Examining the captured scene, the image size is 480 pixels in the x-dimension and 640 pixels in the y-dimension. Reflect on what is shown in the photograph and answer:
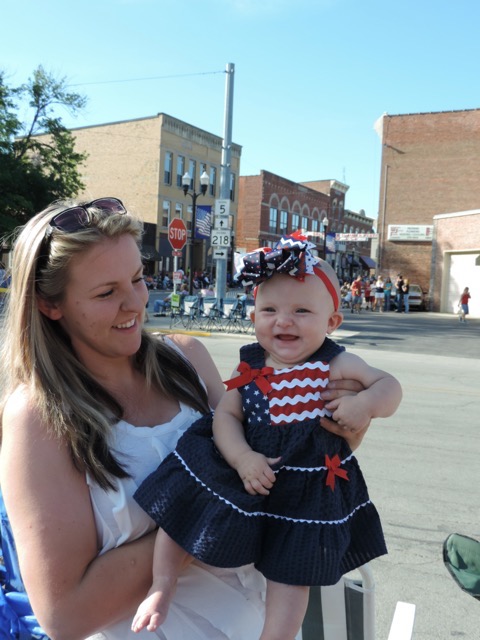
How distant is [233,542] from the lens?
1.62m

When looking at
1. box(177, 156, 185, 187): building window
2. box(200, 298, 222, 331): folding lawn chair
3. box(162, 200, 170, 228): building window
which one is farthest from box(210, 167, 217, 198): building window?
box(200, 298, 222, 331): folding lawn chair

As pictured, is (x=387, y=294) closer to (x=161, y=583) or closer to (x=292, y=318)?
(x=292, y=318)

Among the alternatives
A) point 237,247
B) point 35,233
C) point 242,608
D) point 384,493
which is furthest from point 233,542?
point 237,247

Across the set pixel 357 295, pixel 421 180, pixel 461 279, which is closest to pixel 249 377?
pixel 357 295

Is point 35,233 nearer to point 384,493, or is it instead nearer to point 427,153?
point 384,493

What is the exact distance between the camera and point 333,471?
170cm

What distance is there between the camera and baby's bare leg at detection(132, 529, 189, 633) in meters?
1.52

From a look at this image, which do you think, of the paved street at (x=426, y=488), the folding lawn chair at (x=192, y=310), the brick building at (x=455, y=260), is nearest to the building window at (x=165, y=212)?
the brick building at (x=455, y=260)

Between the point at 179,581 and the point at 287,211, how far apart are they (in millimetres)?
53195

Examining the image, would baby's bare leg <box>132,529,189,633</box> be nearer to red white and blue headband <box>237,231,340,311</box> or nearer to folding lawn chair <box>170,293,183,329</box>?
red white and blue headband <box>237,231,340,311</box>

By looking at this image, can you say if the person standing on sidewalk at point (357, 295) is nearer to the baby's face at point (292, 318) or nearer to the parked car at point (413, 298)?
the parked car at point (413, 298)

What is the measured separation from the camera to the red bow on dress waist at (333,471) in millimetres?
1689

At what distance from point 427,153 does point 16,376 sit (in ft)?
134

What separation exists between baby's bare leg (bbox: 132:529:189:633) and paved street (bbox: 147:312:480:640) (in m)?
1.92
